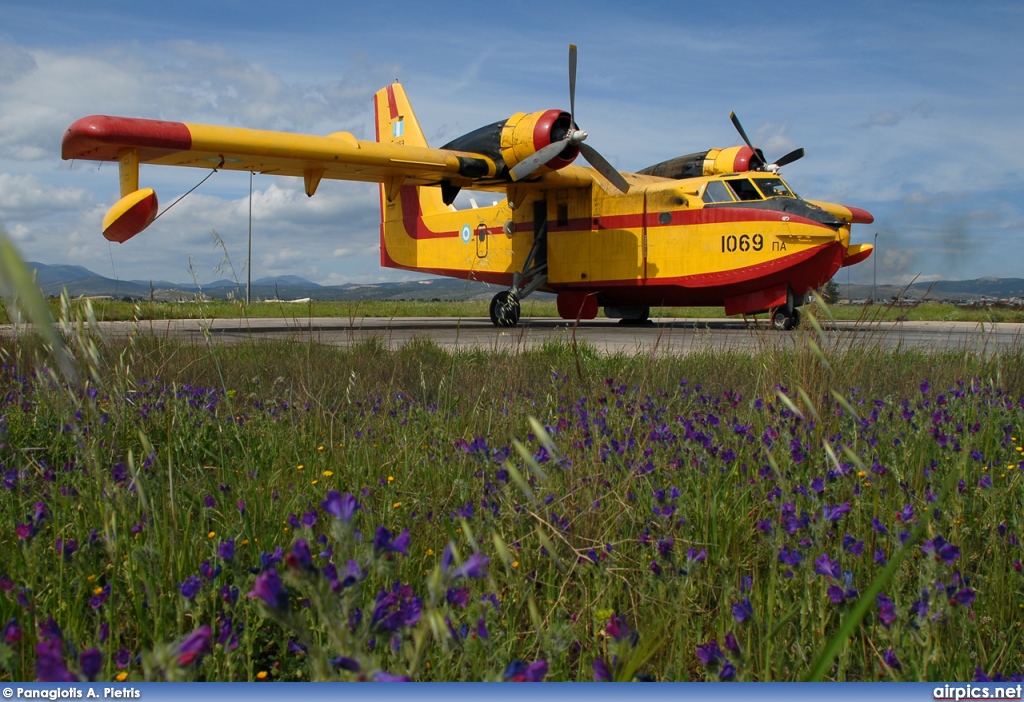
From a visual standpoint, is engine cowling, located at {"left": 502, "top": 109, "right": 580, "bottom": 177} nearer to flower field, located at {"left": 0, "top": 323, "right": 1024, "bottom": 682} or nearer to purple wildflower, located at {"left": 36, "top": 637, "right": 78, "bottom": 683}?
flower field, located at {"left": 0, "top": 323, "right": 1024, "bottom": 682}

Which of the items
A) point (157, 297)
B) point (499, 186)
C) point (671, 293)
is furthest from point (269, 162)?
point (157, 297)

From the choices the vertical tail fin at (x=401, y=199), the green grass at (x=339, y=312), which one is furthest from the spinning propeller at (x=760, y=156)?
the vertical tail fin at (x=401, y=199)

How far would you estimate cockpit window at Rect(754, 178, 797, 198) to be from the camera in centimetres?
1332

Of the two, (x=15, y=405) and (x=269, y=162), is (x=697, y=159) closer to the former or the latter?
(x=269, y=162)

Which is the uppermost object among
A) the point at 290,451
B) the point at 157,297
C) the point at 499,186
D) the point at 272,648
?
the point at 499,186

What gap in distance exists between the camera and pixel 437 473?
266 cm

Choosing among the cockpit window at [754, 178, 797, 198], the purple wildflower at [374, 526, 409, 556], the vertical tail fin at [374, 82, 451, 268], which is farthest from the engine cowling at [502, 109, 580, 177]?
the purple wildflower at [374, 526, 409, 556]

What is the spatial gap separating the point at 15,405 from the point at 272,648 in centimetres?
253

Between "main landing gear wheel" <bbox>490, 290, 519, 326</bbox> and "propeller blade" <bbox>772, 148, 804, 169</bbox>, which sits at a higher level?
"propeller blade" <bbox>772, 148, 804, 169</bbox>

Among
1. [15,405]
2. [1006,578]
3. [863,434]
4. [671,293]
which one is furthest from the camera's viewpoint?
[671,293]

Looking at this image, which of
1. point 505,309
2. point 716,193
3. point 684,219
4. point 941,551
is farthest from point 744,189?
point 941,551

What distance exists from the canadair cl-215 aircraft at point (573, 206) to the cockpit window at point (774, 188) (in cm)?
4

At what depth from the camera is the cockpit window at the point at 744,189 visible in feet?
43.8

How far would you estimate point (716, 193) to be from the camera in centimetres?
1354
